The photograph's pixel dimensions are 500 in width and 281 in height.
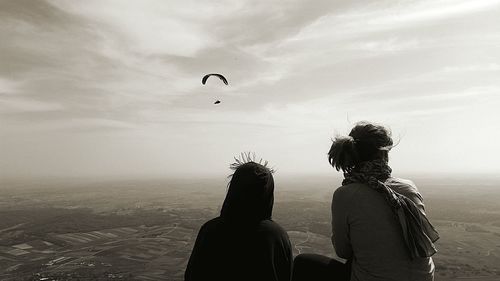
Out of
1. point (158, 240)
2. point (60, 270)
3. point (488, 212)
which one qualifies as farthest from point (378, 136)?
point (488, 212)

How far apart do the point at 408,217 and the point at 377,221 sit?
0.32 metres

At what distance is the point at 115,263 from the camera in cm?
9144

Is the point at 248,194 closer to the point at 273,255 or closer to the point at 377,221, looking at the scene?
the point at 273,255

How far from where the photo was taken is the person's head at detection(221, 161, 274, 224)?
11.4ft

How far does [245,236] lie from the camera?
11.7 ft

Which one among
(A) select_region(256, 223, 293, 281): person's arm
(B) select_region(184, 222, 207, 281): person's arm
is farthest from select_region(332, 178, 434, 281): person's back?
(B) select_region(184, 222, 207, 281): person's arm

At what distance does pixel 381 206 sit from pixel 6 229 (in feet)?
585

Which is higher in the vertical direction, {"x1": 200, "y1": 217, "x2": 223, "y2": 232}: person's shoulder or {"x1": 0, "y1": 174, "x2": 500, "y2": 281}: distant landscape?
{"x1": 200, "y1": 217, "x2": 223, "y2": 232}: person's shoulder

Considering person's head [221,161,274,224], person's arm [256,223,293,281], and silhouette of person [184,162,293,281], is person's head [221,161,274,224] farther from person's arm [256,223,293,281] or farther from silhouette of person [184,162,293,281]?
person's arm [256,223,293,281]

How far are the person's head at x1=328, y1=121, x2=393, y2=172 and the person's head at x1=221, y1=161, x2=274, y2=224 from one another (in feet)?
2.77

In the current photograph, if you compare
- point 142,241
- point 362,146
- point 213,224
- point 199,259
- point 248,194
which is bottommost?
point 142,241

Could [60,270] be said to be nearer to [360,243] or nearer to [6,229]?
[6,229]

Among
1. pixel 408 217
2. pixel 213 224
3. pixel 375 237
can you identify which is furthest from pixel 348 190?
pixel 213 224

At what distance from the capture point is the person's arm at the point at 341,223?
11.7 feet
